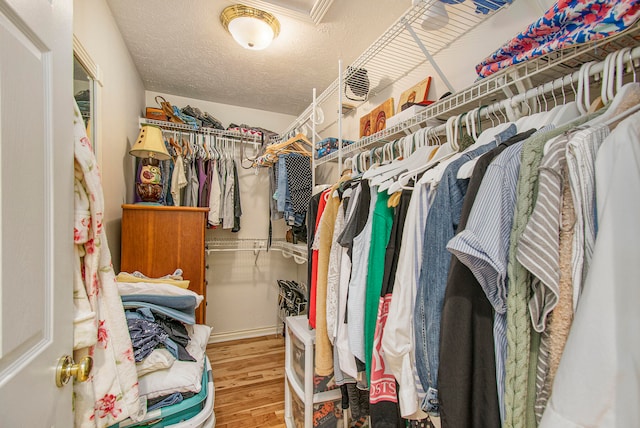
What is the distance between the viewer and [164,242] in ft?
5.46

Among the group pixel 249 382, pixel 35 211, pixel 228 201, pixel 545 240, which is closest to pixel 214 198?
pixel 228 201

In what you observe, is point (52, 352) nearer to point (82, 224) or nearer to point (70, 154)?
point (82, 224)

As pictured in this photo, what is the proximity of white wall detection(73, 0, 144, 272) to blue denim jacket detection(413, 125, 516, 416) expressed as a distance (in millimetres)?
1644

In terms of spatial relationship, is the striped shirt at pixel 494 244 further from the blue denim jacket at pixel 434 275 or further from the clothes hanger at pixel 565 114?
the clothes hanger at pixel 565 114

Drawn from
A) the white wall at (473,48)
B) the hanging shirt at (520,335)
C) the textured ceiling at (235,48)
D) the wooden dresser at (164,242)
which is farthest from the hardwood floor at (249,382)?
the textured ceiling at (235,48)

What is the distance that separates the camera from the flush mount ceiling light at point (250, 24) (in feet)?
5.16

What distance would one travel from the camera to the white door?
0.41m

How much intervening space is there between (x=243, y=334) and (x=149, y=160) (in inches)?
78.2

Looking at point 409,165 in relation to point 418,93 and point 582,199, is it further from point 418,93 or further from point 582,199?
point 418,93

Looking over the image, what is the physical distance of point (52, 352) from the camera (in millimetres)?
527

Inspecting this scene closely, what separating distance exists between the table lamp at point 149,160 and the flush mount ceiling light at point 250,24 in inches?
32.4

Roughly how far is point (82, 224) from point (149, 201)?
1.31 m

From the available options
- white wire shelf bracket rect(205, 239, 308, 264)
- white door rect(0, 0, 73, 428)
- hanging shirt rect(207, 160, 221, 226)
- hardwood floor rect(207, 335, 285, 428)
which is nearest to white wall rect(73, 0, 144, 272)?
hanging shirt rect(207, 160, 221, 226)

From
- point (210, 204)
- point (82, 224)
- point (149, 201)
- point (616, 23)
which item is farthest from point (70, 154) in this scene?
point (210, 204)
